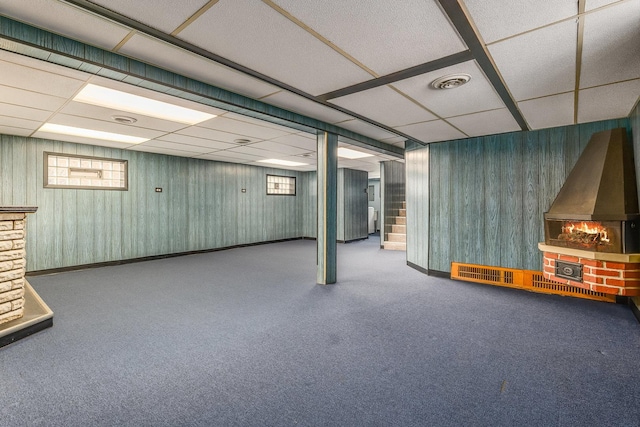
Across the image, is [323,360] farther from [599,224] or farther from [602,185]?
[602,185]

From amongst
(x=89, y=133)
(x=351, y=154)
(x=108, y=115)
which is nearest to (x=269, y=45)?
(x=108, y=115)

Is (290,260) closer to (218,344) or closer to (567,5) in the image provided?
(218,344)

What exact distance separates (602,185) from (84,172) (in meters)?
8.03

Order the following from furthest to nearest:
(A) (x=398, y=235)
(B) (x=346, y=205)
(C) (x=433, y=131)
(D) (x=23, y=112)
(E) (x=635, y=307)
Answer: (B) (x=346, y=205) → (A) (x=398, y=235) → (C) (x=433, y=131) → (D) (x=23, y=112) → (E) (x=635, y=307)

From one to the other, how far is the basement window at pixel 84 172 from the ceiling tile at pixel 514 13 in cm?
669

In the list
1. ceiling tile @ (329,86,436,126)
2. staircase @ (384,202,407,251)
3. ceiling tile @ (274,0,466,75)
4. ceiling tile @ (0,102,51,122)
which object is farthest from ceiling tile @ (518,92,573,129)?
ceiling tile @ (0,102,51,122)

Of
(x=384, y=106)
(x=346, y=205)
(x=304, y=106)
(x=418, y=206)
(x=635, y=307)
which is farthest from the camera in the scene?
(x=346, y=205)

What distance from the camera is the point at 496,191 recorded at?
4676 millimetres

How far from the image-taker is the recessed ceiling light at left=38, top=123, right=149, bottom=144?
4500mm

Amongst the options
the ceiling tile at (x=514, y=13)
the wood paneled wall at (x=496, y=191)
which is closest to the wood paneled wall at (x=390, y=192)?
the wood paneled wall at (x=496, y=191)

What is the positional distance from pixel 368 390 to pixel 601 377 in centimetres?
168

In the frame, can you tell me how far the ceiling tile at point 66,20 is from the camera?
1.76 m


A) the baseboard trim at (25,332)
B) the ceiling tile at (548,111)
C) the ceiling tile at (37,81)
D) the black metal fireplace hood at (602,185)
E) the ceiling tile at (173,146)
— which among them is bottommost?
the baseboard trim at (25,332)

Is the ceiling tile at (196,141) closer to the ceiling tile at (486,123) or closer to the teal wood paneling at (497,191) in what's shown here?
the teal wood paneling at (497,191)
